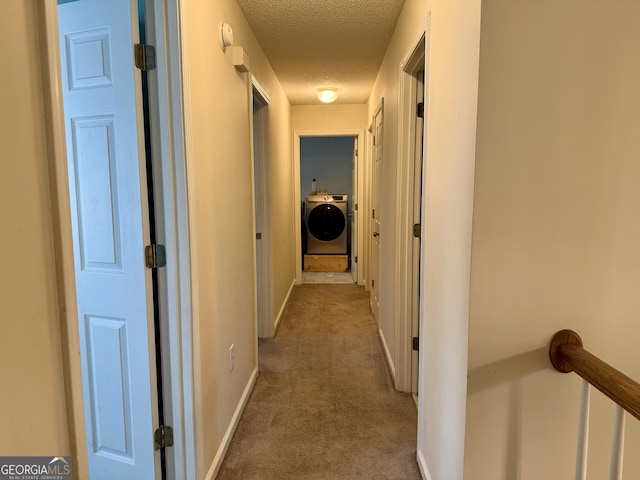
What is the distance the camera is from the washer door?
241 inches

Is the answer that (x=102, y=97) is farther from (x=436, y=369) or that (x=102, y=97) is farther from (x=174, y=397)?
(x=436, y=369)

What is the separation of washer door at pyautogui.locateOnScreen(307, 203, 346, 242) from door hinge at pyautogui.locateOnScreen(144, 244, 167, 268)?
477cm

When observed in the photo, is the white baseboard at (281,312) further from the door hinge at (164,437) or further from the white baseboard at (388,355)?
the door hinge at (164,437)

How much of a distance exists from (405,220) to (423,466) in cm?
129

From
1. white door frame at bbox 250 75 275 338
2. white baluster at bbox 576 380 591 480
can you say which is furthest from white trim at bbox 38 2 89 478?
white door frame at bbox 250 75 275 338

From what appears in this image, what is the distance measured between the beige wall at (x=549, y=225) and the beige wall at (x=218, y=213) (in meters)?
1.02

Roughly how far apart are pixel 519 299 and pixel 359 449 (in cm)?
126

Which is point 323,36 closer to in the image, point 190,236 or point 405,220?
point 405,220

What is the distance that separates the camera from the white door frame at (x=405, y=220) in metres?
2.20

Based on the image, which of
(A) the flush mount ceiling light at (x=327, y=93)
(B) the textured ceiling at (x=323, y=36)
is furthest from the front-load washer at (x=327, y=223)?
(B) the textured ceiling at (x=323, y=36)

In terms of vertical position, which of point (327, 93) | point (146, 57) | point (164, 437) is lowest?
point (164, 437)

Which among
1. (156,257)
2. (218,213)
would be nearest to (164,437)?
(156,257)

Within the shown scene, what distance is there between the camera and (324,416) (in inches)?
85.8

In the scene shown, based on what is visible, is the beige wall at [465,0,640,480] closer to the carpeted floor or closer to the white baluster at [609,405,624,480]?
the white baluster at [609,405,624,480]
